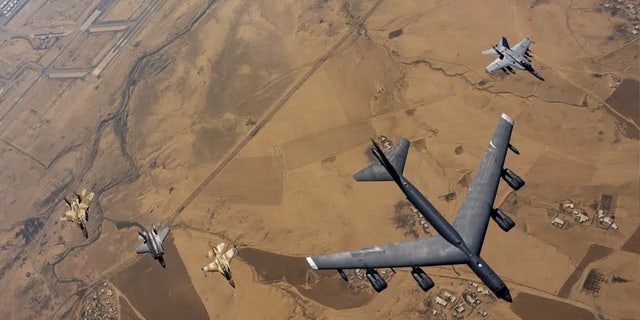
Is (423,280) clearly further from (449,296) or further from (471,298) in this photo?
(471,298)

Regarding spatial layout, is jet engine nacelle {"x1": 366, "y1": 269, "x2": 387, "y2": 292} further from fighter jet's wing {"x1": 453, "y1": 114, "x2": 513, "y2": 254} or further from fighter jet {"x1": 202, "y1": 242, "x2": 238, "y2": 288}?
fighter jet {"x1": 202, "y1": 242, "x2": 238, "y2": 288}

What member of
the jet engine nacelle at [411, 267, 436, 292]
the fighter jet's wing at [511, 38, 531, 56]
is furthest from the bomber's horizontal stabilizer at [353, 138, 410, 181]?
the fighter jet's wing at [511, 38, 531, 56]

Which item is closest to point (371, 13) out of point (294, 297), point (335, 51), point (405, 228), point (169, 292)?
point (335, 51)

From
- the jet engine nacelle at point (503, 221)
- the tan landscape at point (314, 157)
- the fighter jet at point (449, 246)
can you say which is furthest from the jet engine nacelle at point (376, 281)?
the jet engine nacelle at point (503, 221)

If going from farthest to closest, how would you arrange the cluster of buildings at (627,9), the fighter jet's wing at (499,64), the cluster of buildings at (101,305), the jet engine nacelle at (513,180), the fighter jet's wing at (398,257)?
the cluster of buildings at (627,9) < the fighter jet's wing at (499,64) < the cluster of buildings at (101,305) < the jet engine nacelle at (513,180) < the fighter jet's wing at (398,257)

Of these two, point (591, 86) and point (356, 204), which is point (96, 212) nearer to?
point (356, 204)

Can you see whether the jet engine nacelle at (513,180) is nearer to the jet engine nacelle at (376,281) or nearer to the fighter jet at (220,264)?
the jet engine nacelle at (376,281)

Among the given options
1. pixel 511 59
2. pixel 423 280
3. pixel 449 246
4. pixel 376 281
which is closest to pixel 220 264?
pixel 376 281

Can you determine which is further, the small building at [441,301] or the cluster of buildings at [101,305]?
the cluster of buildings at [101,305]
